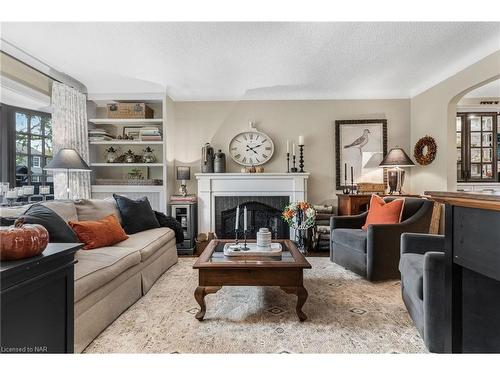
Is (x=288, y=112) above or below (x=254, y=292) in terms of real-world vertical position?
above

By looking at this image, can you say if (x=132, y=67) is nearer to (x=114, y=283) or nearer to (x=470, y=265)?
(x=114, y=283)

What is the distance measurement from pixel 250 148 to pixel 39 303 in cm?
382

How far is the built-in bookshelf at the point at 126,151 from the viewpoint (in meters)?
4.28

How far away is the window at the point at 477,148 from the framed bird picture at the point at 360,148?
4.65 ft

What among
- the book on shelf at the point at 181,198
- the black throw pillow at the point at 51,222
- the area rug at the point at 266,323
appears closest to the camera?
the area rug at the point at 266,323

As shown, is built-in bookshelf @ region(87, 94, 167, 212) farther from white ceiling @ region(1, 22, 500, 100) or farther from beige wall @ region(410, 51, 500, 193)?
beige wall @ region(410, 51, 500, 193)

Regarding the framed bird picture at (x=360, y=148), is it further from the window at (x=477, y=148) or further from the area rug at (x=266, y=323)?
the area rug at (x=266, y=323)

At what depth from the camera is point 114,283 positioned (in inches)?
83.0

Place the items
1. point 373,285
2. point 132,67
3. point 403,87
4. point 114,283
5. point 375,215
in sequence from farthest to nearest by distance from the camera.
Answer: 1. point 403,87
2. point 132,67
3. point 375,215
4. point 373,285
5. point 114,283

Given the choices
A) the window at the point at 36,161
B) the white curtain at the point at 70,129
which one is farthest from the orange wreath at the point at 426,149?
the window at the point at 36,161

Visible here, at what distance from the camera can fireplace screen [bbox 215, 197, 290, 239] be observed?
443 centimetres

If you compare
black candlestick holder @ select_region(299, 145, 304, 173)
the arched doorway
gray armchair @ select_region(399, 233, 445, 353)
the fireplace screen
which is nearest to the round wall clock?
black candlestick holder @ select_region(299, 145, 304, 173)

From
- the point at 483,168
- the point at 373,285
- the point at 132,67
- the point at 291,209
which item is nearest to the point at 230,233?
the point at 291,209

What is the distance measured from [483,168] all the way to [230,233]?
4.34m
